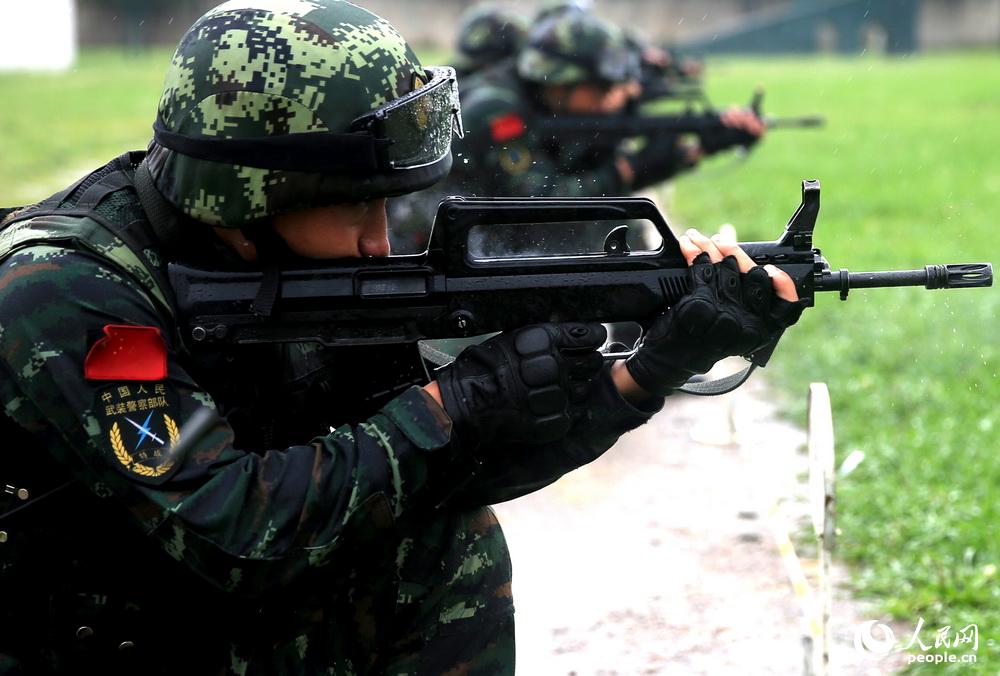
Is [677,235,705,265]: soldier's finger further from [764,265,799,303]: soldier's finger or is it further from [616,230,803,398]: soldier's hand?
[764,265,799,303]: soldier's finger

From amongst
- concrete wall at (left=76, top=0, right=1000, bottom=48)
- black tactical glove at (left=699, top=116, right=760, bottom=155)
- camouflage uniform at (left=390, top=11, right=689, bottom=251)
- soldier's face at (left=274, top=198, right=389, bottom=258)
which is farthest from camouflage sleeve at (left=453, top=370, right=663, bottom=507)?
concrete wall at (left=76, top=0, right=1000, bottom=48)

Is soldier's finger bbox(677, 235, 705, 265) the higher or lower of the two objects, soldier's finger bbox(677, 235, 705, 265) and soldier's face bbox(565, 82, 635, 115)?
the higher

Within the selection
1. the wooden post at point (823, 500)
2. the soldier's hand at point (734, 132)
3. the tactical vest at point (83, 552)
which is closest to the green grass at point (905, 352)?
the wooden post at point (823, 500)

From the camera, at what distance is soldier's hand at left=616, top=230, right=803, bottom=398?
258cm

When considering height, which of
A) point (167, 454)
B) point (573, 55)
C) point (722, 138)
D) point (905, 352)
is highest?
point (167, 454)

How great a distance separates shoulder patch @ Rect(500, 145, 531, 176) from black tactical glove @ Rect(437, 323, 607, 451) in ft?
12.0

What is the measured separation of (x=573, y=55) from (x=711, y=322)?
4787 mm

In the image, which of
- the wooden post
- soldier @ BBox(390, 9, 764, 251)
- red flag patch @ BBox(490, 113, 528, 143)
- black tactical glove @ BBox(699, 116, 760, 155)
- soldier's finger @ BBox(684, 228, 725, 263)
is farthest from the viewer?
black tactical glove @ BBox(699, 116, 760, 155)

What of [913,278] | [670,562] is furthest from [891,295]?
[913,278]

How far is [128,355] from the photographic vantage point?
231cm

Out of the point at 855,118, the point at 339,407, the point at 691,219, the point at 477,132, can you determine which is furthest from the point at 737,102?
the point at 339,407

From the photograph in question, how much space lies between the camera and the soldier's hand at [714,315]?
2.58m

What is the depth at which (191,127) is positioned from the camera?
2508 millimetres

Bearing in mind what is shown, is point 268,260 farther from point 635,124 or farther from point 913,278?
point 635,124
